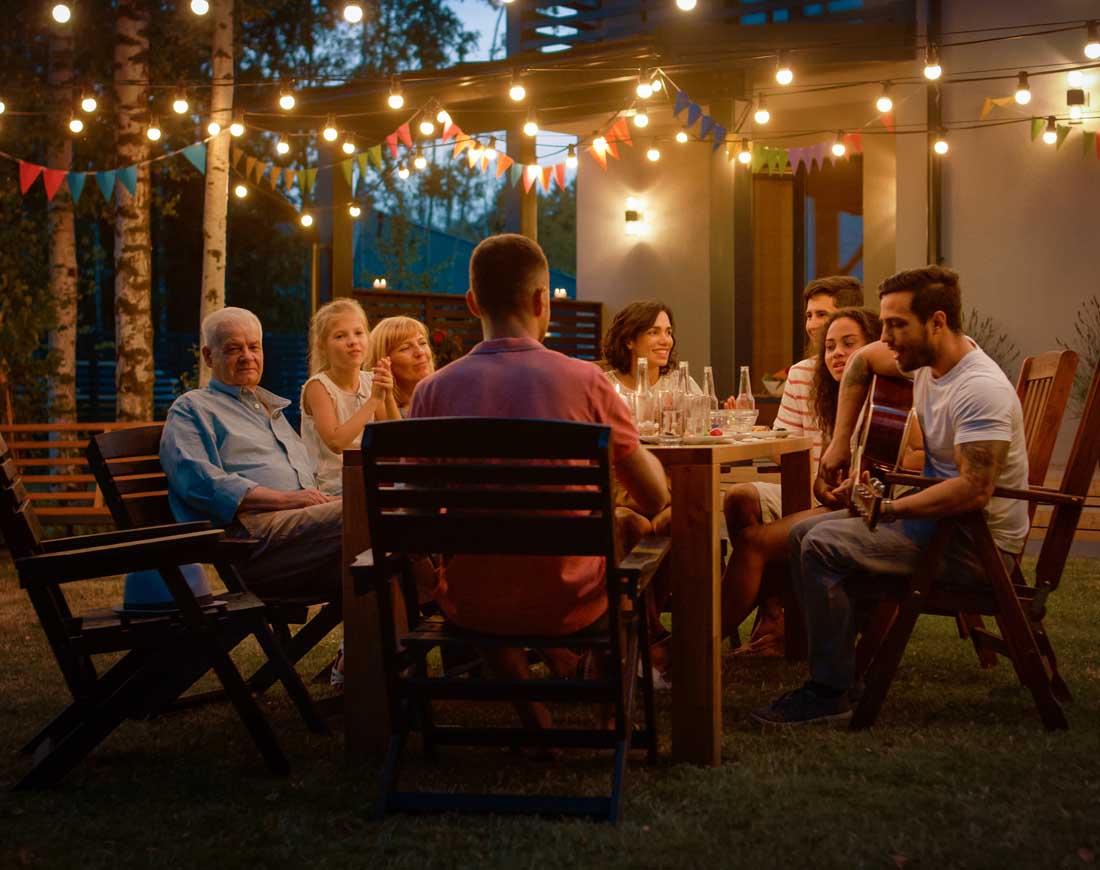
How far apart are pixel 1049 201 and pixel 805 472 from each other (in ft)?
27.1

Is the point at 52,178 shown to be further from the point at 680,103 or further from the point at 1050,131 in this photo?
the point at 1050,131

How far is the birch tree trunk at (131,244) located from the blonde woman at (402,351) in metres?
6.09

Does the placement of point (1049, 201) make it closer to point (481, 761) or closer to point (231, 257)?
point (481, 761)

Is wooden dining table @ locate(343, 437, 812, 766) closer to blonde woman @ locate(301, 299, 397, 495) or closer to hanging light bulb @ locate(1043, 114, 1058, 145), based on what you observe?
blonde woman @ locate(301, 299, 397, 495)

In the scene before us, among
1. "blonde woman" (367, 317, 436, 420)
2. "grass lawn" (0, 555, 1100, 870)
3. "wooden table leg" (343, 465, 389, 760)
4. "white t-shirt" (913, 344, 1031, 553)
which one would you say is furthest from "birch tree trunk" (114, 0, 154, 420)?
"white t-shirt" (913, 344, 1031, 553)

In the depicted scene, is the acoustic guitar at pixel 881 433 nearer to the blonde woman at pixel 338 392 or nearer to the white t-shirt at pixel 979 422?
the white t-shirt at pixel 979 422

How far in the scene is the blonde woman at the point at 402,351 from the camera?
5180 mm

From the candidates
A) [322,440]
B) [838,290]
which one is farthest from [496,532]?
[838,290]

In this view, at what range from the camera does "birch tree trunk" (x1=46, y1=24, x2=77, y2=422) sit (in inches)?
490

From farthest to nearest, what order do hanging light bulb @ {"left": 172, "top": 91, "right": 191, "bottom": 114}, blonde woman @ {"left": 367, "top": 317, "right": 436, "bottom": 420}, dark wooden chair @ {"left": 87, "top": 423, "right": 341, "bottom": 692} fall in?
1. hanging light bulb @ {"left": 172, "top": 91, "right": 191, "bottom": 114}
2. blonde woman @ {"left": 367, "top": 317, "right": 436, "bottom": 420}
3. dark wooden chair @ {"left": 87, "top": 423, "right": 341, "bottom": 692}

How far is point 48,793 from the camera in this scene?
330 cm

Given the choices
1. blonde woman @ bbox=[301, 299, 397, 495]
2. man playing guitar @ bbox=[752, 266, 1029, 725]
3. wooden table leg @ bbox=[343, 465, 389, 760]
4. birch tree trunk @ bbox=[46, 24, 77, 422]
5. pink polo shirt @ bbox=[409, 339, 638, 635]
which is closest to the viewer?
pink polo shirt @ bbox=[409, 339, 638, 635]

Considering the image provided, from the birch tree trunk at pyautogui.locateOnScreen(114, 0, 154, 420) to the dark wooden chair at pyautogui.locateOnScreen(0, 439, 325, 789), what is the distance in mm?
7378

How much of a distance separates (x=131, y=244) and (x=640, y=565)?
889cm
